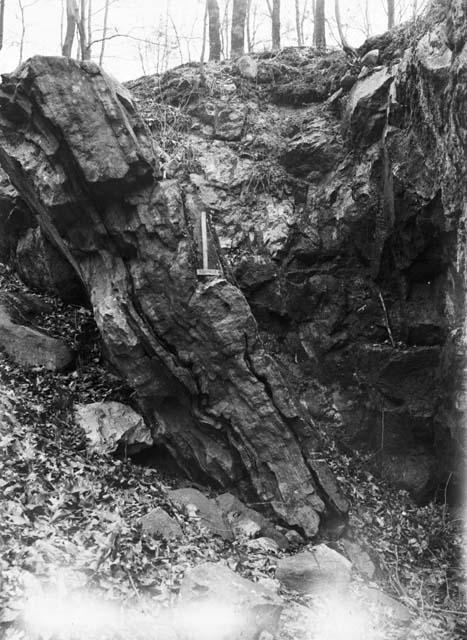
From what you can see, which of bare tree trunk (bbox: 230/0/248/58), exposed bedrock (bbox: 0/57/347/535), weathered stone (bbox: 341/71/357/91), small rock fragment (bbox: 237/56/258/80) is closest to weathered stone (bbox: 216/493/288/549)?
exposed bedrock (bbox: 0/57/347/535)

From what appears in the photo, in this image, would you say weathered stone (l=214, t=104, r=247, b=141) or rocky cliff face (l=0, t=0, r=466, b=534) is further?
weathered stone (l=214, t=104, r=247, b=141)

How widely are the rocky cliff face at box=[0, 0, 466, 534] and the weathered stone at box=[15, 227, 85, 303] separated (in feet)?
1.93

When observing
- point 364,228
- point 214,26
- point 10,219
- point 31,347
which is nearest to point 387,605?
point 364,228

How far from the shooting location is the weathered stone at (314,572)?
18.0ft

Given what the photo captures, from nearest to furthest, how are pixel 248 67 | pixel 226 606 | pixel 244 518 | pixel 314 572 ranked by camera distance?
pixel 226 606 < pixel 314 572 < pixel 244 518 < pixel 248 67

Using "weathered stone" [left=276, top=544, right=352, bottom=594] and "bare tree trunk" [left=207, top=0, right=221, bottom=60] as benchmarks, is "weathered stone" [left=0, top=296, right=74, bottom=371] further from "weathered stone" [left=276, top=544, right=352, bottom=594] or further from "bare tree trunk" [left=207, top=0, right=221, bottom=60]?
"bare tree trunk" [left=207, top=0, right=221, bottom=60]

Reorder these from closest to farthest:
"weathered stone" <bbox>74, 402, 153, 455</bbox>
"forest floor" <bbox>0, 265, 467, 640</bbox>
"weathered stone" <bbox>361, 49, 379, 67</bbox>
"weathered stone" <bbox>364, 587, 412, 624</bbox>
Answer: "forest floor" <bbox>0, 265, 467, 640</bbox> → "weathered stone" <bbox>364, 587, 412, 624</bbox> → "weathered stone" <bbox>74, 402, 153, 455</bbox> → "weathered stone" <bbox>361, 49, 379, 67</bbox>

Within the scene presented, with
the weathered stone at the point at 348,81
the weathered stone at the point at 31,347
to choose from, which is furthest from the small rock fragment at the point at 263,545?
the weathered stone at the point at 348,81

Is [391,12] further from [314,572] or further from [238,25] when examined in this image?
[314,572]

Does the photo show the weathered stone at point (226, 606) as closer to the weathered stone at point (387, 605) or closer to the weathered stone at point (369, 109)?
the weathered stone at point (387, 605)

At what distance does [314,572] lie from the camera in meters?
5.55

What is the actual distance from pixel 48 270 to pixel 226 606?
6.85 meters

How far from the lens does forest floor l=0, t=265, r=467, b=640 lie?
4.31m

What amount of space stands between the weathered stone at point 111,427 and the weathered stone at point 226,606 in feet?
8.32
